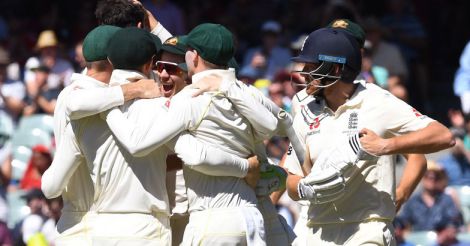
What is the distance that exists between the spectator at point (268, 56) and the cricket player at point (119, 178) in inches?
286

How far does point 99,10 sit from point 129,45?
927 millimetres

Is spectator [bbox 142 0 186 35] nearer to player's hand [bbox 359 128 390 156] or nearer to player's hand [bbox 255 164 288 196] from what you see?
player's hand [bbox 255 164 288 196]

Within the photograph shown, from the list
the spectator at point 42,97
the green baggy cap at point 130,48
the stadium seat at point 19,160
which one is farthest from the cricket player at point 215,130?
the spectator at point 42,97

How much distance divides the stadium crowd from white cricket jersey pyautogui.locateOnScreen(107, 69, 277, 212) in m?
3.15

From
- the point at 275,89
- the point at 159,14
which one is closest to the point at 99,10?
the point at 275,89

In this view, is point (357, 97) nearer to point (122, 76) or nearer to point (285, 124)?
point (285, 124)

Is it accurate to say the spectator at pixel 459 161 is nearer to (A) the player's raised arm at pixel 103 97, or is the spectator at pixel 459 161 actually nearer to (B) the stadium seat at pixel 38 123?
(B) the stadium seat at pixel 38 123

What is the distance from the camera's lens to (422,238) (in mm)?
11305

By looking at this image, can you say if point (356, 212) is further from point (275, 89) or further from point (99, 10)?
point (275, 89)

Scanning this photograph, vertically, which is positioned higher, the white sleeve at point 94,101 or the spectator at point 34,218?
the white sleeve at point 94,101

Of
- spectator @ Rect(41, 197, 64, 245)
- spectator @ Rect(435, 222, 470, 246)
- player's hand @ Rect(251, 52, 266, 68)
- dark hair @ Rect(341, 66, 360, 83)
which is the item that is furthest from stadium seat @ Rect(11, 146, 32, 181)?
dark hair @ Rect(341, 66, 360, 83)

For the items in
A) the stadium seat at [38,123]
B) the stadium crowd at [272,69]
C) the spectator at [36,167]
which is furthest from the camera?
the stadium seat at [38,123]

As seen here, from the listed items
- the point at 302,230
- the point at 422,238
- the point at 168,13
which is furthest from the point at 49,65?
the point at 302,230

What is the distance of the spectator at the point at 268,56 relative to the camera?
1451 cm
